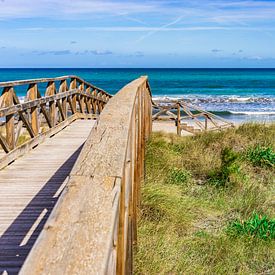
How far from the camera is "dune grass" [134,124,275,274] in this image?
4.35 metres

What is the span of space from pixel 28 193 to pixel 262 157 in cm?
519

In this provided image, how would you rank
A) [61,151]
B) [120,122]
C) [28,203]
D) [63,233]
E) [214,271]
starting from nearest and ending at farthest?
[63,233]
[120,122]
[214,271]
[28,203]
[61,151]

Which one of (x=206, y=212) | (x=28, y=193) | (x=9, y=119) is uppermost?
(x=9, y=119)

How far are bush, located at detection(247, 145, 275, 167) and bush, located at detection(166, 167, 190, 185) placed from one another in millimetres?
1591

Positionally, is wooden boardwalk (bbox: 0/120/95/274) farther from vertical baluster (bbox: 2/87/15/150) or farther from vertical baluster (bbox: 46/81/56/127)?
vertical baluster (bbox: 46/81/56/127)

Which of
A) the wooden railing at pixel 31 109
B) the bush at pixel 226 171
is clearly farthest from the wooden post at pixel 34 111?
the bush at pixel 226 171

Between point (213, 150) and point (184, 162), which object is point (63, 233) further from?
point (213, 150)

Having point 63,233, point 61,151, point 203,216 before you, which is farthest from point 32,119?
point 63,233

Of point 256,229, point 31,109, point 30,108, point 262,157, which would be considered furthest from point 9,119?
point 262,157

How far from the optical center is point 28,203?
452 centimetres

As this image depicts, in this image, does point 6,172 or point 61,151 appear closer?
point 6,172

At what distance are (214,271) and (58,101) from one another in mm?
6150

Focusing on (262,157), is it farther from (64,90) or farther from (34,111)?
(64,90)

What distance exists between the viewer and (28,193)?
15.9 ft
